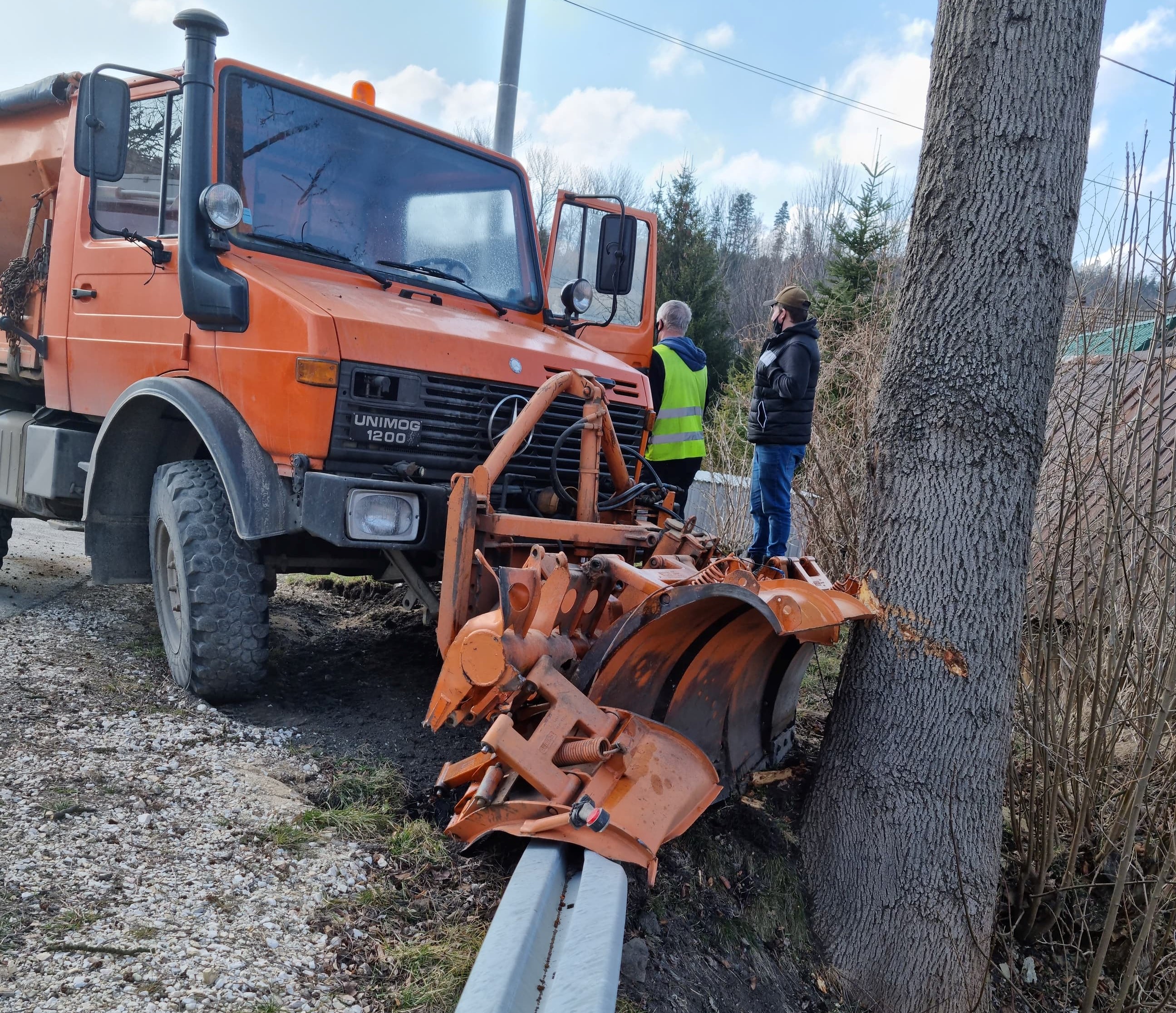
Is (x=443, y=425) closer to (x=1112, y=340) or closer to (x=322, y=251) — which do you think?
(x=322, y=251)

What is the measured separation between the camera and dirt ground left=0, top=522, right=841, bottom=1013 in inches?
87.0

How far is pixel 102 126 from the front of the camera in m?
3.64

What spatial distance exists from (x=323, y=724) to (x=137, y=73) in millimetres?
2683

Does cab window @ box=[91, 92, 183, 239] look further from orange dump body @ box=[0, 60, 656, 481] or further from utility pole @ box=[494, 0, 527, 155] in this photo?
utility pole @ box=[494, 0, 527, 155]

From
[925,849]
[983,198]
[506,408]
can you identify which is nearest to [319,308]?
[506,408]

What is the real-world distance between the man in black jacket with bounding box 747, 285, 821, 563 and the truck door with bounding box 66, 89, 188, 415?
3.18 m

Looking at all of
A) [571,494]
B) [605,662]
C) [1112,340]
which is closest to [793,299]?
[1112,340]

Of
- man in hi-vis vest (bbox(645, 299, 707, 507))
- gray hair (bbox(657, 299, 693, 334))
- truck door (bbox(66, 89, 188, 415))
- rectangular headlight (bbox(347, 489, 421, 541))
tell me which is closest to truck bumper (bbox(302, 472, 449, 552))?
rectangular headlight (bbox(347, 489, 421, 541))

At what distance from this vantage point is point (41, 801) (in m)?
2.80

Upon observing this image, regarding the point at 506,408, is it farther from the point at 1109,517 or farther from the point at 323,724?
the point at 1109,517

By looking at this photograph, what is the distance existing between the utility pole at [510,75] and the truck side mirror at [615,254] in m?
3.95

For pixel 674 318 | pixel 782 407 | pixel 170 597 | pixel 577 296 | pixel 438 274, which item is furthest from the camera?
pixel 674 318

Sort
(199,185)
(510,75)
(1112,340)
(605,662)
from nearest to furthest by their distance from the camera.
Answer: (605,662)
(1112,340)
(199,185)
(510,75)

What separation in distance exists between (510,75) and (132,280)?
207 inches
